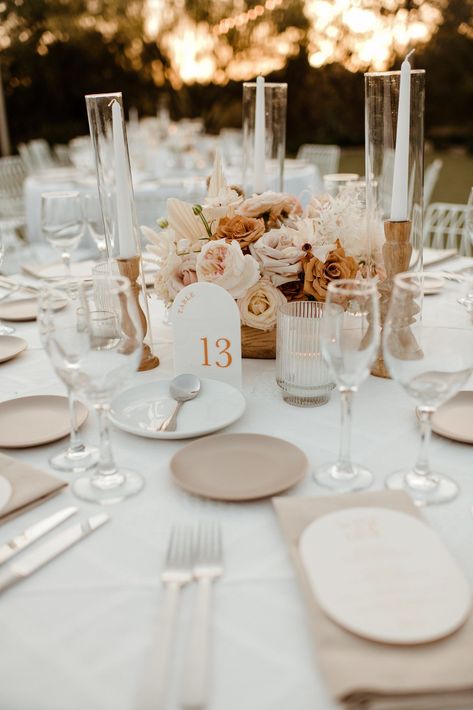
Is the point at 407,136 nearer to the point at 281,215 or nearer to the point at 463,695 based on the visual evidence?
the point at 281,215

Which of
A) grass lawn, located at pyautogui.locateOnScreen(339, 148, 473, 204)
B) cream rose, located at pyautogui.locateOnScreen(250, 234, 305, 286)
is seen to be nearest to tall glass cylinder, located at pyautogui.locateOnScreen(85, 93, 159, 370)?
cream rose, located at pyautogui.locateOnScreen(250, 234, 305, 286)

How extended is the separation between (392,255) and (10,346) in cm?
86

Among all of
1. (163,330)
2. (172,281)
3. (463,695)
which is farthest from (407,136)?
(463,695)

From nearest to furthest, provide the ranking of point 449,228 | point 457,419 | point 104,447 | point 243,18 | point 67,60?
1. point 104,447
2. point 457,419
3. point 449,228
4. point 67,60
5. point 243,18

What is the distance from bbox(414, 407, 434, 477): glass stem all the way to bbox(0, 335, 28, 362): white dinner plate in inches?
36.1

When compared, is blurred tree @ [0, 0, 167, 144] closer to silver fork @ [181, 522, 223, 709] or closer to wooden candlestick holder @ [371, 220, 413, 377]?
wooden candlestick holder @ [371, 220, 413, 377]

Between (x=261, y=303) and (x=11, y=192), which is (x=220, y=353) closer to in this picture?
(x=261, y=303)

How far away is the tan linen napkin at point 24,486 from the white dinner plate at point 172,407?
0.17 meters

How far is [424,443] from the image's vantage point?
3.10ft

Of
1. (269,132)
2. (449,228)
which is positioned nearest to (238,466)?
(269,132)

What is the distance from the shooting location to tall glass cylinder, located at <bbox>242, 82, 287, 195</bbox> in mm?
1959

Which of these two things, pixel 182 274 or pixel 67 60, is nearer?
pixel 182 274

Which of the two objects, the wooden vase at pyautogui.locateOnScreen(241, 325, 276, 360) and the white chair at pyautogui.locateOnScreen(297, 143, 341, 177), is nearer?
the wooden vase at pyautogui.locateOnScreen(241, 325, 276, 360)

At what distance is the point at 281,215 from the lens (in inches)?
Answer: 56.7
